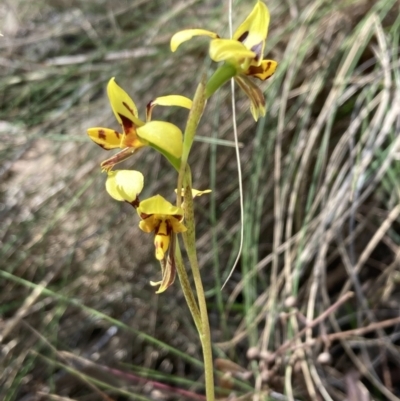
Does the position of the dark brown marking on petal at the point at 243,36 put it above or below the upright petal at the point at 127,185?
above

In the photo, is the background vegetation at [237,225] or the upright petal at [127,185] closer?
the upright petal at [127,185]

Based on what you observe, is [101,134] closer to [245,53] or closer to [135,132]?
[135,132]

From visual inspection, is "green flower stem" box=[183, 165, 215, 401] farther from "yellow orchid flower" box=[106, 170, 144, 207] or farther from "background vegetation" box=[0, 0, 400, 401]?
"background vegetation" box=[0, 0, 400, 401]

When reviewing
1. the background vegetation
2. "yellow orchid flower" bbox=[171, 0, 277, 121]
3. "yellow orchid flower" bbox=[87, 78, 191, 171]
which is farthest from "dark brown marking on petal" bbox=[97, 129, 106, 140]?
the background vegetation

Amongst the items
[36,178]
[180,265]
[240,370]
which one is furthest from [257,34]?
[36,178]

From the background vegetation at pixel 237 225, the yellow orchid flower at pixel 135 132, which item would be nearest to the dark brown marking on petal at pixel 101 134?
the yellow orchid flower at pixel 135 132

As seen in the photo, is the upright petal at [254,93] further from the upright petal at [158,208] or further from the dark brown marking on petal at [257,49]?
the upright petal at [158,208]

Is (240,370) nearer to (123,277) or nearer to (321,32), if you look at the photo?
(123,277)
